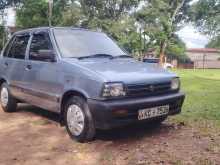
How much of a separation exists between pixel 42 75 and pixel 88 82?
1444 mm

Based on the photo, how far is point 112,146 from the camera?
229 inches

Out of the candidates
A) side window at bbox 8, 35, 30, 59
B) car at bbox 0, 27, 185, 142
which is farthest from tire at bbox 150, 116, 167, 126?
side window at bbox 8, 35, 30, 59

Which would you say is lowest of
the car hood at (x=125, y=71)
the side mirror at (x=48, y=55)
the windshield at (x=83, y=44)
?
the car hood at (x=125, y=71)

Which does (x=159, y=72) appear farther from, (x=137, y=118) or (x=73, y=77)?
(x=73, y=77)

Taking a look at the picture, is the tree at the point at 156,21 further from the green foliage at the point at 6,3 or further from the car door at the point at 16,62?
the car door at the point at 16,62

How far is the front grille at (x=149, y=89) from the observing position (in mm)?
5688

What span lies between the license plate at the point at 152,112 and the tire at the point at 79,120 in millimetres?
737

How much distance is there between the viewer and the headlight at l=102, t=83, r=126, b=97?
5520 millimetres

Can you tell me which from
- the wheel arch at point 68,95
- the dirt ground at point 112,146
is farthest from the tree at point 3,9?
the wheel arch at point 68,95

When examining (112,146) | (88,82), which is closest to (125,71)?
(88,82)

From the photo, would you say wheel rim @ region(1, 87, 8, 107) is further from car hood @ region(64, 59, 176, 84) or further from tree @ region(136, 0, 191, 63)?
tree @ region(136, 0, 191, 63)

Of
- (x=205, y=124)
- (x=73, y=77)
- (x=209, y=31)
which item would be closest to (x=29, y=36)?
(x=73, y=77)

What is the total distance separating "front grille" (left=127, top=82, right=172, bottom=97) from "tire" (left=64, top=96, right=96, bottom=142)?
708 millimetres

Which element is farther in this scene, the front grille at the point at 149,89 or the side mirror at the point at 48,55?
the side mirror at the point at 48,55
